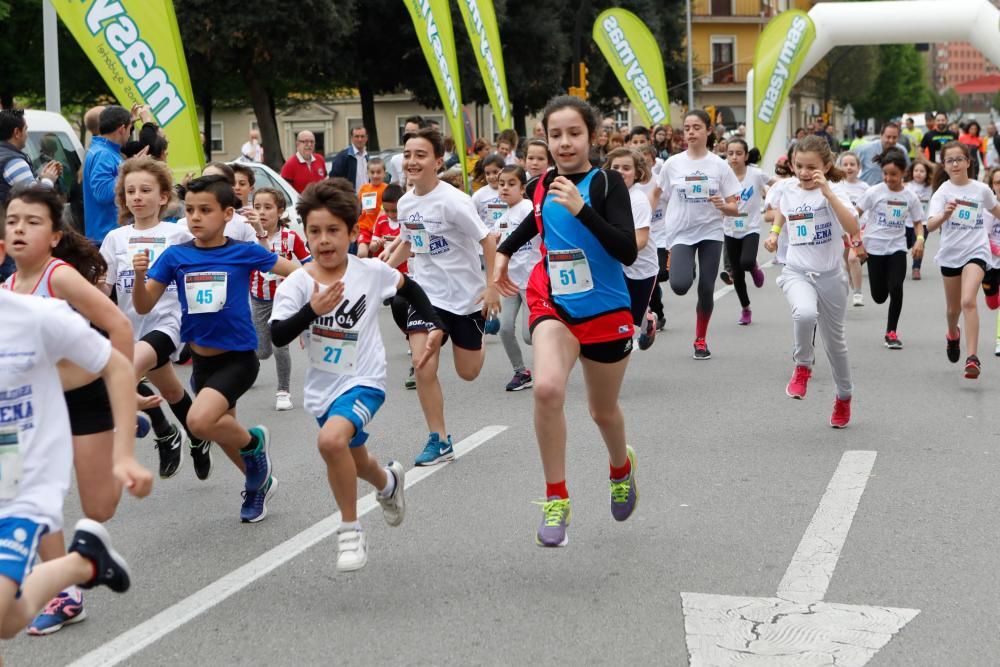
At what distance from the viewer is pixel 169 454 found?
7109 mm

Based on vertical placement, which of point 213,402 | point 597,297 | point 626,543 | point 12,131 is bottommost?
point 626,543

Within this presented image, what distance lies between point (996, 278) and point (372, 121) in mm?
33853

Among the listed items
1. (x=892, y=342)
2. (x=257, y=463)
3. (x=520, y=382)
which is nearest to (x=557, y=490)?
(x=257, y=463)

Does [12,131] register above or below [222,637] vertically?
above

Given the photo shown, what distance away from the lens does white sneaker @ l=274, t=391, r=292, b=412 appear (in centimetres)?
955

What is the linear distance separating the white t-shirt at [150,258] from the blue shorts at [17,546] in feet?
11.1

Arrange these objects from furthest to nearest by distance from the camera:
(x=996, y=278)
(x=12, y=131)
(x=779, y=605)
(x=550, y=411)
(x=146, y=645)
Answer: (x=996, y=278) < (x=12, y=131) < (x=550, y=411) < (x=779, y=605) < (x=146, y=645)

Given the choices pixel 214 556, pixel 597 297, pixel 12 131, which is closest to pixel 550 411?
pixel 597 297

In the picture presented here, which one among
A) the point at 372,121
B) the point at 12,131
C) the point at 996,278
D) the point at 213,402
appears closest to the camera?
the point at 213,402

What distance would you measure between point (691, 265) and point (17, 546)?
8.75 metres

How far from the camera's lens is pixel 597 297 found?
5.69m

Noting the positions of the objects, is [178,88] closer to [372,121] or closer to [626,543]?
[626,543]

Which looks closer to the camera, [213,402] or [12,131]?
[213,402]

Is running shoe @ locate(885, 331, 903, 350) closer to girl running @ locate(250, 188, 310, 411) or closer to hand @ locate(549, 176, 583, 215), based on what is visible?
girl running @ locate(250, 188, 310, 411)
